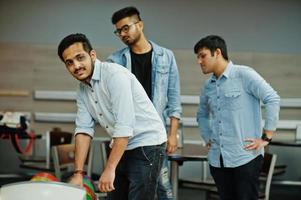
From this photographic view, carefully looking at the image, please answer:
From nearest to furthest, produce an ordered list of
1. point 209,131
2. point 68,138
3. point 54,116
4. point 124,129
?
point 124,129, point 209,131, point 68,138, point 54,116

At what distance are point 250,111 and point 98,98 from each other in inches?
39.3

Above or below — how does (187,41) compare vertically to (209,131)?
above

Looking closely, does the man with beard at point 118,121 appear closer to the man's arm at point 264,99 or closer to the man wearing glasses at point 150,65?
the man's arm at point 264,99

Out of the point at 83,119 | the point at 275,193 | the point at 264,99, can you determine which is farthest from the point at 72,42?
the point at 275,193

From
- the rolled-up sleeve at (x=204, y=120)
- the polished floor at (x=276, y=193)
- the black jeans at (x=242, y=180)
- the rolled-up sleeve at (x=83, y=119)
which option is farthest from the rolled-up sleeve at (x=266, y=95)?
the polished floor at (x=276, y=193)

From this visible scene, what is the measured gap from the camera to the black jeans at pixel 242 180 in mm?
2869

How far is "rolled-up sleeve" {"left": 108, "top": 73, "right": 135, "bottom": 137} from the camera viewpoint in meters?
2.14

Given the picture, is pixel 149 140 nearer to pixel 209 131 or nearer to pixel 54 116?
pixel 209 131

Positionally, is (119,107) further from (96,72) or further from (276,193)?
(276,193)

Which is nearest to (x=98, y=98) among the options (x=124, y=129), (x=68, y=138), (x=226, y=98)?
(x=124, y=129)

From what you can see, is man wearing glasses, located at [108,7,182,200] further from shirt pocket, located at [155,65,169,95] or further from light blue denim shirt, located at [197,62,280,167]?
light blue denim shirt, located at [197,62,280,167]

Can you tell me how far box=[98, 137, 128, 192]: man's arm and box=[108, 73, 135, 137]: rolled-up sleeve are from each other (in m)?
0.04

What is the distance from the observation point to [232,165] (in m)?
2.91

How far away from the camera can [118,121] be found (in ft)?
7.06
